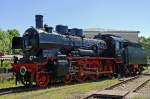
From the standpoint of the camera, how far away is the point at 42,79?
Answer: 19609 mm

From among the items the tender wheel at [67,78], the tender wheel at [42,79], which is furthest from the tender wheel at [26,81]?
the tender wheel at [67,78]

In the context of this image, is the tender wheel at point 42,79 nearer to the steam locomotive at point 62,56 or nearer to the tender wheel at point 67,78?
the steam locomotive at point 62,56

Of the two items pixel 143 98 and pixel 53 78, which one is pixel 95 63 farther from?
pixel 143 98

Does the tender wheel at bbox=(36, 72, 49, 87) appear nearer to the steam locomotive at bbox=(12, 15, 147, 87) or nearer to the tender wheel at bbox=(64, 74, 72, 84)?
the steam locomotive at bbox=(12, 15, 147, 87)

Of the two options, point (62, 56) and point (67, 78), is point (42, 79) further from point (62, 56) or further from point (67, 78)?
point (67, 78)

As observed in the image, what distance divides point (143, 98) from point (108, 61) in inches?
540

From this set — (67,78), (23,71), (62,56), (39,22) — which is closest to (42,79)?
(23,71)

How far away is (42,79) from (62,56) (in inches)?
74.5

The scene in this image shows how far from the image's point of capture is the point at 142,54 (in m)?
36.8

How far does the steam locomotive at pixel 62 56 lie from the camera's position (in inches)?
768

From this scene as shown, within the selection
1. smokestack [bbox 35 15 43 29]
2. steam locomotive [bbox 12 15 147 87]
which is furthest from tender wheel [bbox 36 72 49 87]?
smokestack [bbox 35 15 43 29]

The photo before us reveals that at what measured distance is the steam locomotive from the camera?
19.5m

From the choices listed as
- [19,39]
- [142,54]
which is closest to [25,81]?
[19,39]

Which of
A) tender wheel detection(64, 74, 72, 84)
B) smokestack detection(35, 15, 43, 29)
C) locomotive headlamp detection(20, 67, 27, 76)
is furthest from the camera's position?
tender wheel detection(64, 74, 72, 84)
